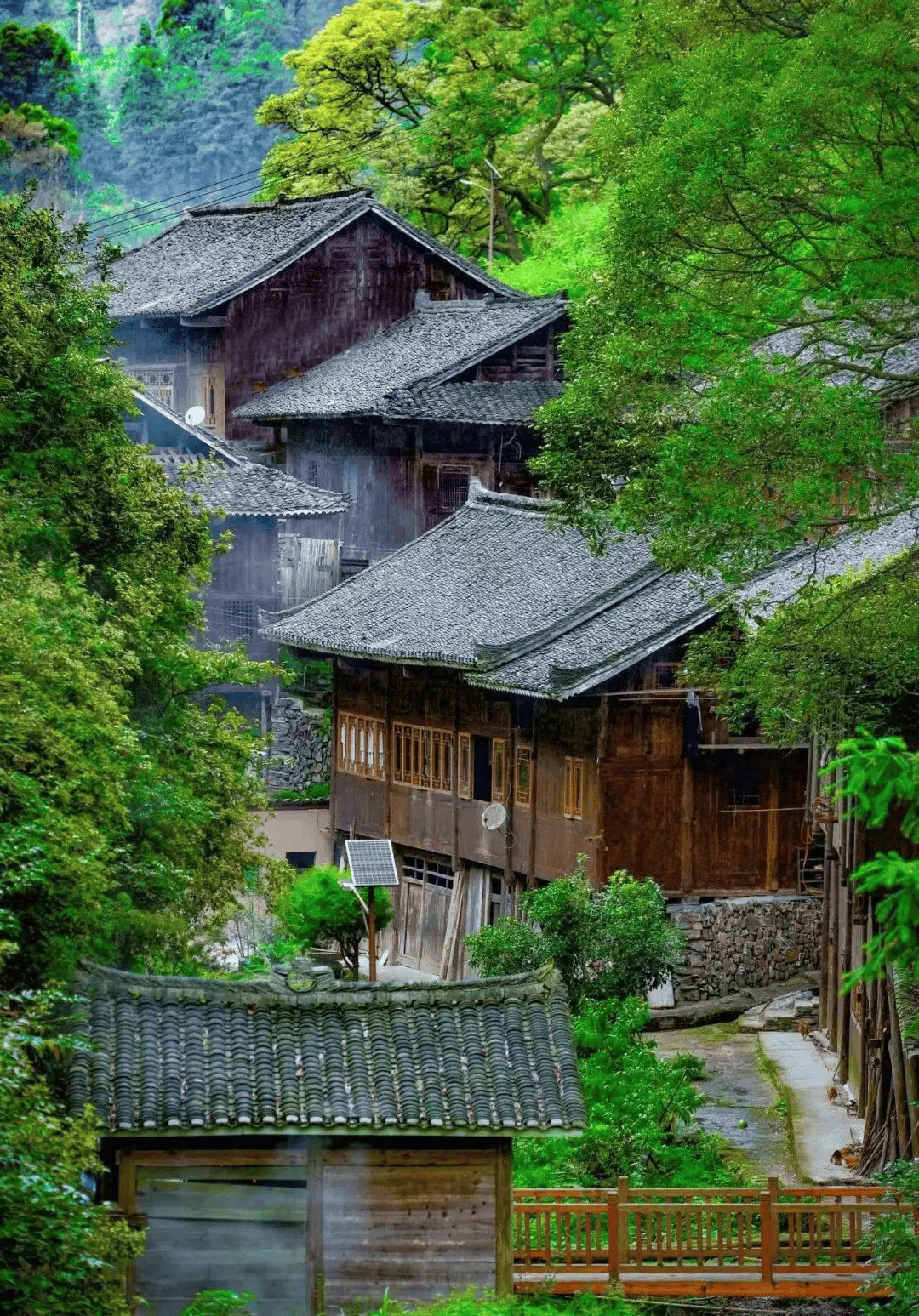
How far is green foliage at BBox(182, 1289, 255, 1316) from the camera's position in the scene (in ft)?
50.6

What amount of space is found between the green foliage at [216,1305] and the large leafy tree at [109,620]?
304 cm

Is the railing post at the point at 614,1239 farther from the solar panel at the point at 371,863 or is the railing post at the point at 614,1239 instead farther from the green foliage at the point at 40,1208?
the solar panel at the point at 371,863

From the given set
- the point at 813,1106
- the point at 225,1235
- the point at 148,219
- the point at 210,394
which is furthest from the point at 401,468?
the point at 148,219

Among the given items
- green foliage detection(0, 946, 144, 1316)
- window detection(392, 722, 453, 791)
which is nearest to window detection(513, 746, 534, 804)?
window detection(392, 722, 453, 791)

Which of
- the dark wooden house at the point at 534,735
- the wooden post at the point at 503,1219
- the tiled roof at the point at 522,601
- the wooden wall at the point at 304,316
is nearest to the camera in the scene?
the wooden post at the point at 503,1219

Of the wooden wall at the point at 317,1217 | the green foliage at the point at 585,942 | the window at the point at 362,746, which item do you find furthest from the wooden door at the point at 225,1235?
the window at the point at 362,746

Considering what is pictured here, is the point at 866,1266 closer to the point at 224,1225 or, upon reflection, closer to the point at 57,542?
the point at 224,1225

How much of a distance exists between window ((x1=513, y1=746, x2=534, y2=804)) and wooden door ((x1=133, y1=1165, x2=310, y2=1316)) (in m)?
15.7

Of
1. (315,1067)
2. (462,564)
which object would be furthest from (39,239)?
(462,564)

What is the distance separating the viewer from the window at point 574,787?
30.2m

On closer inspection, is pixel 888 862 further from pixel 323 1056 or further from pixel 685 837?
pixel 685 837

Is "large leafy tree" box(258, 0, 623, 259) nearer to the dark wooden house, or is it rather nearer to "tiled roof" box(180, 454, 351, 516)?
"tiled roof" box(180, 454, 351, 516)

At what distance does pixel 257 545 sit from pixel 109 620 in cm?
2188

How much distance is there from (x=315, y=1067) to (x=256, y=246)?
1515 inches
